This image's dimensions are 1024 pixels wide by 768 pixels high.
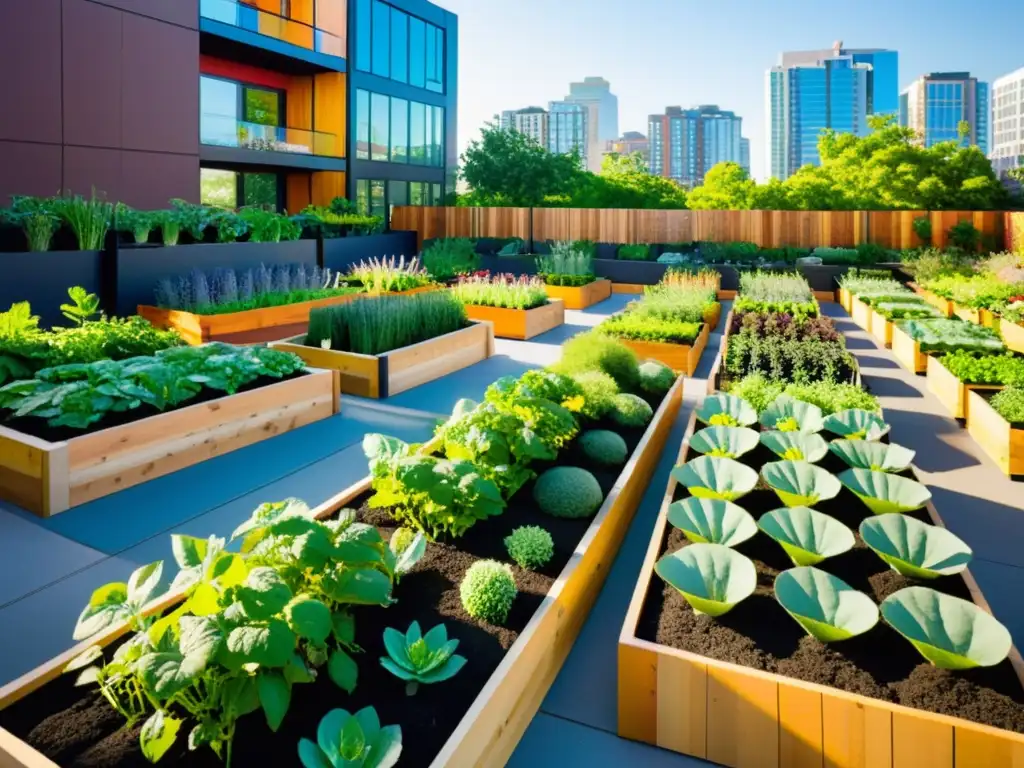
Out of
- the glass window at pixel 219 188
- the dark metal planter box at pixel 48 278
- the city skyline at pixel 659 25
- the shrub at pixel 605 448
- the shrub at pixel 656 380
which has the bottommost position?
the shrub at pixel 605 448

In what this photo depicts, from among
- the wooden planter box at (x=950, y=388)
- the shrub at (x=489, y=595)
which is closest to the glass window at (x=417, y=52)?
the wooden planter box at (x=950, y=388)

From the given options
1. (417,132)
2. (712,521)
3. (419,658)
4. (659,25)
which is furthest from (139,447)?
(659,25)

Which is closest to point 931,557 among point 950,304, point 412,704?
point 412,704

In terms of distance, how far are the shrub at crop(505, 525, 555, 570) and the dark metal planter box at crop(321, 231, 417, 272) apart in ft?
32.0

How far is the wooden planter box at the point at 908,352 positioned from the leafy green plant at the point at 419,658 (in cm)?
652

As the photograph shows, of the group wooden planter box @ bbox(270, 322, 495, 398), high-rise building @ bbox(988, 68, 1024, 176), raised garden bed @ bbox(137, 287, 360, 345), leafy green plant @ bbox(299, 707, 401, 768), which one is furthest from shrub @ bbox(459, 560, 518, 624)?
high-rise building @ bbox(988, 68, 1024, 176)

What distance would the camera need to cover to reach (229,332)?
25.9 ft

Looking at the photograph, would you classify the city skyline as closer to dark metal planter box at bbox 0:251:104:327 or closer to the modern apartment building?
the modern apartment building

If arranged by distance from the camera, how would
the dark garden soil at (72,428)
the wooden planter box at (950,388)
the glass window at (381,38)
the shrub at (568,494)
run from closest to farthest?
the shrub at (568,494)
the dark garden soil at (72,428)
the wooden planter box at (950,388)
the glass window at (381,38)

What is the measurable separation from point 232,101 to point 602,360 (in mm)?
17061

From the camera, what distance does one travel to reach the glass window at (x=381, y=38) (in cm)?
2192

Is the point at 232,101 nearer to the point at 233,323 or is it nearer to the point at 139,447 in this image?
the point at 233,323

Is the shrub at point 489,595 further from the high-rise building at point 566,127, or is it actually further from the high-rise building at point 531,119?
the high-rise building at point 566,127

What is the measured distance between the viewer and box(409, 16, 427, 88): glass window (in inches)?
933
